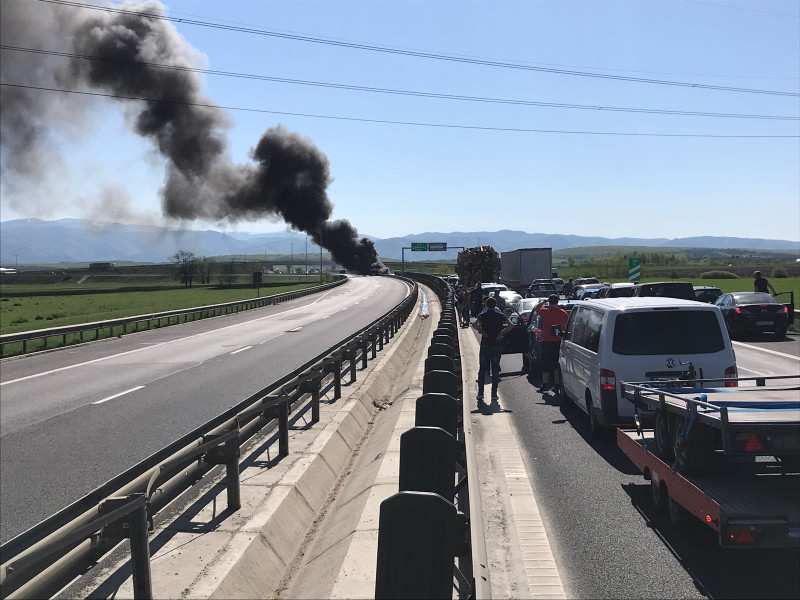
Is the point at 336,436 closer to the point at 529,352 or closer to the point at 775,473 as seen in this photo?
the point at 775,473

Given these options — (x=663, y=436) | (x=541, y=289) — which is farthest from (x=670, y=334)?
(x=541, y=289)

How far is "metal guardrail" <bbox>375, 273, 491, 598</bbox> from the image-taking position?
10.7 ft

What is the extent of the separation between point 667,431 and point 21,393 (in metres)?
13.7

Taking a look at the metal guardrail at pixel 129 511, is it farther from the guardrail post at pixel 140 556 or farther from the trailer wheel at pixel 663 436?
the trailer wheel at pixel 663 436

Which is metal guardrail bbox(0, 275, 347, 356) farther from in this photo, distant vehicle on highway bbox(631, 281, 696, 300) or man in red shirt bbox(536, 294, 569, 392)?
distant vehicle on highway bbox(631, 281, 696, 300)

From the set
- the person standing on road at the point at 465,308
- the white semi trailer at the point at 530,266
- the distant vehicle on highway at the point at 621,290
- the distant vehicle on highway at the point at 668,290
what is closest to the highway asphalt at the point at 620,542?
the distant vehicle on highway at the point at 668,290

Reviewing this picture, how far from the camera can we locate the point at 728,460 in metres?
5.96

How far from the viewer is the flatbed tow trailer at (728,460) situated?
16.3 feet

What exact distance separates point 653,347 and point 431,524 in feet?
21.5

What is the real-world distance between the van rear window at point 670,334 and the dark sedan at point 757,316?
16535 mm

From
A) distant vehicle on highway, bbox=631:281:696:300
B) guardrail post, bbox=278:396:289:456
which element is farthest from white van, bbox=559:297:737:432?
distant vehicle on highway, bbox=631:281:696:300

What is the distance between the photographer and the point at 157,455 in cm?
561

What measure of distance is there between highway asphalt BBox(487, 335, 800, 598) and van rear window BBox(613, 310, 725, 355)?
1.36 metres

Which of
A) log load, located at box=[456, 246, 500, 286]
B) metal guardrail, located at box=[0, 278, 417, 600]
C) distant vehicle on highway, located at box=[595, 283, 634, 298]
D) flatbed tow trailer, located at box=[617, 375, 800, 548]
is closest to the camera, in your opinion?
metal guardrail, located at box=[0, 278, 417, 600]
